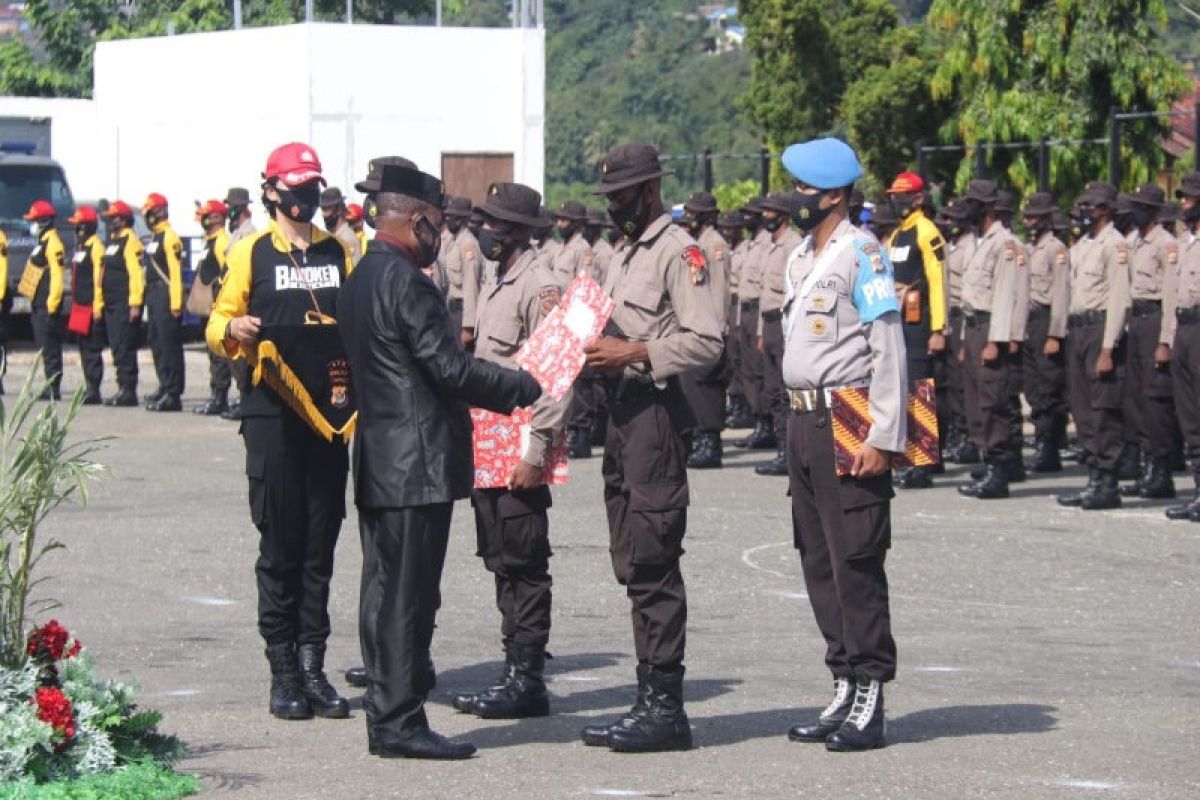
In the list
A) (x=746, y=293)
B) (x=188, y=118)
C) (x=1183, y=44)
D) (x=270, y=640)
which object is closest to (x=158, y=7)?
(x=188, y=118)

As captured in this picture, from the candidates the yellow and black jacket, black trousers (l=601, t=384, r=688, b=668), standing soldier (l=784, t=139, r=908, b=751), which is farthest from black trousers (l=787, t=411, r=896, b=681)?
the yellow and black jacket

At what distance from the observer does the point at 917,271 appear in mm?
16359

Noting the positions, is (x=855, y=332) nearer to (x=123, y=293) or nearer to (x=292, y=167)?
(x=292, y=167)

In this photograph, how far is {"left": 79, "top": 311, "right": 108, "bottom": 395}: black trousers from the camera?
2417cm

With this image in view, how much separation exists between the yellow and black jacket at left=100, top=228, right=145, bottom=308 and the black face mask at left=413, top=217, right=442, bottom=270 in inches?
630

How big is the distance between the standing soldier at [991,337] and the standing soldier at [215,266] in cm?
673

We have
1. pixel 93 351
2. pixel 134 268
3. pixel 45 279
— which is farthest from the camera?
pixel 93 351

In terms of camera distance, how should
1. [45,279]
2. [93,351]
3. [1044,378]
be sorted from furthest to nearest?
[93,351], [45,279], [1044,378]

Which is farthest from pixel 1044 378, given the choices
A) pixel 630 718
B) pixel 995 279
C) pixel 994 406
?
pixel 630 718

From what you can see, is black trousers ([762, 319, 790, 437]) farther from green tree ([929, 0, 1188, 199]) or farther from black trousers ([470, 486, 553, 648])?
black trousers ([470, 486, 553, 648])

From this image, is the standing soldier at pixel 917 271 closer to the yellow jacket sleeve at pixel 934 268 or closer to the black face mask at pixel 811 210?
the yellow jacket sleeve at pixel 934 268

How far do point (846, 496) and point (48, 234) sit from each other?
Result: 57.5 feet

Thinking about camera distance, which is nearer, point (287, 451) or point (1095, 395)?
point (287, 451)

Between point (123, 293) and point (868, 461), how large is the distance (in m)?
17.0
